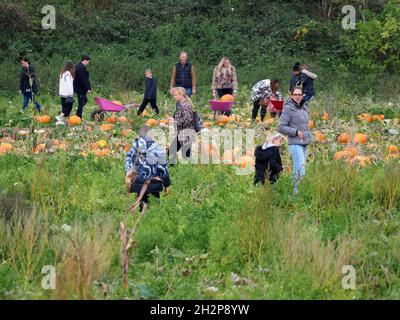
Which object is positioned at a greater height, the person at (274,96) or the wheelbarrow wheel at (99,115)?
the person at (274,96)

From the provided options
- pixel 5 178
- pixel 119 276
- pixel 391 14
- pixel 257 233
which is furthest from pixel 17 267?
pixel 391 14

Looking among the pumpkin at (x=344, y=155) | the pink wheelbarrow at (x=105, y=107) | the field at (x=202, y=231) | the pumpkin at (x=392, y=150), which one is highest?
the pink wheelbarrow at (x=105, y=107)

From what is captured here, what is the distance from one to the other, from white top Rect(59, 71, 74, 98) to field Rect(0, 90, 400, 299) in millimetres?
3432

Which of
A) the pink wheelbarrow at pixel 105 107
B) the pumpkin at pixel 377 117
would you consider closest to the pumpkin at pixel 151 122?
the pink wheelbarrow at pixel 105 107

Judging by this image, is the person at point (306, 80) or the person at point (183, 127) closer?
the person at point (183, 127)

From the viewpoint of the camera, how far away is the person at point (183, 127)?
11.1 metres

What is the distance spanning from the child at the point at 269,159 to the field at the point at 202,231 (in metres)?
0.22

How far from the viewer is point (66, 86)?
15180 mm

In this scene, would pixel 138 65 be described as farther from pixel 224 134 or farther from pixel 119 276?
pixel 119 276

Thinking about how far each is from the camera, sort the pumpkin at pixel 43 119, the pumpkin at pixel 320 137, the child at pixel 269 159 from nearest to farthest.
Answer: the child at pixel 269 159 < the pumpkin at pixel 320 137 < the pumpkin at pixel 43 119

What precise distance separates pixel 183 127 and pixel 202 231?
133 inches

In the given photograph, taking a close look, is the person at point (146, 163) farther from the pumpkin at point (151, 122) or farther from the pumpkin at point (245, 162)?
the pumpkin at point (151, 122)

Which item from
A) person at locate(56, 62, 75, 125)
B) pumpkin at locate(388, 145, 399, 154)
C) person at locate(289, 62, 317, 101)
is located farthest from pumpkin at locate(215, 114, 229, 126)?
pumpkin at locate(388, 145, 399, 154)

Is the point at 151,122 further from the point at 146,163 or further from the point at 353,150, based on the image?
the point at 146,163
